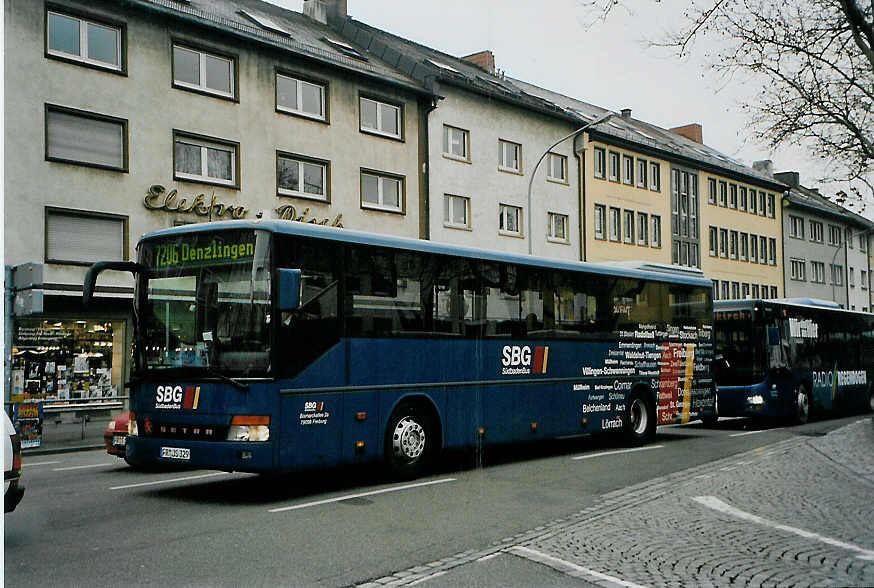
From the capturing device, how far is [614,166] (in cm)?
4753

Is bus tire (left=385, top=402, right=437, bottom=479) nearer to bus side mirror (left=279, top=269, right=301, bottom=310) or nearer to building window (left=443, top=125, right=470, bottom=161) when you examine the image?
bus side mirror (left=279, top=269, right=301, bottom=310)

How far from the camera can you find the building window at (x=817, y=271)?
6900 centimetres

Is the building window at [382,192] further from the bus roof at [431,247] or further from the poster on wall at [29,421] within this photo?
the bus roof at [431,247]

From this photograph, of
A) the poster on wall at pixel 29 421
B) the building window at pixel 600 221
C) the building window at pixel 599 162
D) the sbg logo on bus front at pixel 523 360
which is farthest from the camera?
the building window at pixel 599 162

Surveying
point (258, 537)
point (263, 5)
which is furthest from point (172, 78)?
point (258, 537)

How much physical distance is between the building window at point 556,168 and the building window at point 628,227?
6.17m

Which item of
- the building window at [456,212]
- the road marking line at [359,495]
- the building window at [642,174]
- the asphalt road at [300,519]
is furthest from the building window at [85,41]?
the building window at [642,174]

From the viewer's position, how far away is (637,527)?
8.45 metres

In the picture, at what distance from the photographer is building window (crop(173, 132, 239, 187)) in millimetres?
27234

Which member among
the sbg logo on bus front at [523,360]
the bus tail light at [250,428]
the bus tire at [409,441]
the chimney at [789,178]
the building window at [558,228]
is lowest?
the bus tire at [409,441]

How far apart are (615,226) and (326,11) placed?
17.3m

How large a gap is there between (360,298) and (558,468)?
3970mm

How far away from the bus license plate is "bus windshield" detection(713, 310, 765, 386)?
45.4 ft

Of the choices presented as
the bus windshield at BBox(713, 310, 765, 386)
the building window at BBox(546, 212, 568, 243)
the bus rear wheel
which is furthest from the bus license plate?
the building window at BBox(546, 212, 568, 243)
